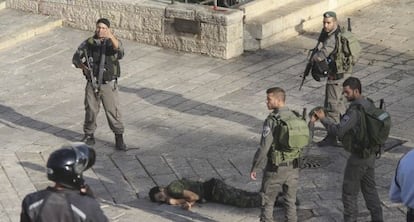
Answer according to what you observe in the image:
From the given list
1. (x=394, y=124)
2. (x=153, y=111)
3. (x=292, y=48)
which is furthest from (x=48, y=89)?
(x=394, y=124)

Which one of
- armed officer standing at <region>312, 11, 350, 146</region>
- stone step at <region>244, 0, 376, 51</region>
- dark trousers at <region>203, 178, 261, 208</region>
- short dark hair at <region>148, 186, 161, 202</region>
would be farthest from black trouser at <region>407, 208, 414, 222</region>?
stone step at <region>244, 0, 376, 51</region>

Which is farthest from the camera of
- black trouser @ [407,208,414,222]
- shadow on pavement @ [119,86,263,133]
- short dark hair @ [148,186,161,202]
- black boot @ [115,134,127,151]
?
shadow on pavement @ [119,86,263,133]

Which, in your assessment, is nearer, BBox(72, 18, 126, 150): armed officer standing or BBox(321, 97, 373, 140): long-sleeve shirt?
BBox(321, 97, 373, 140): long-sleeve shirt

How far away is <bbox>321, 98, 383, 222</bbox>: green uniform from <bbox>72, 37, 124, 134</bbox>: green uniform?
301 cm

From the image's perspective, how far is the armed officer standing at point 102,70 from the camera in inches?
416

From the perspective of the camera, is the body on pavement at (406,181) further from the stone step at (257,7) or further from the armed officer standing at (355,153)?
the stone step at (257,7)

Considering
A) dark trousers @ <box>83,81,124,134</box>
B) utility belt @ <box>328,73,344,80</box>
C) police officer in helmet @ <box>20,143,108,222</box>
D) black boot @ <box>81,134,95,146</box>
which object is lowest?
black boot @ <box>81,134,95,146</box>

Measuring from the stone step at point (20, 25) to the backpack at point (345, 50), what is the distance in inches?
248

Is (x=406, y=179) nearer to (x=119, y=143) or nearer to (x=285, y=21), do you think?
(x=119, y=143)

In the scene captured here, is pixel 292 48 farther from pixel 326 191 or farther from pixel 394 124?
pixel 326 191

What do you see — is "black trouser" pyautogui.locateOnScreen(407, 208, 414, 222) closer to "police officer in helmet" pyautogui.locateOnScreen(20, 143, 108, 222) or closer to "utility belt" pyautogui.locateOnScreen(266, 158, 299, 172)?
"utility belt" pyautogui.locateOnScreen(266, 158, 299, 172)

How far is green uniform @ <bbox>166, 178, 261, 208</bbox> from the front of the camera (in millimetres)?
9320

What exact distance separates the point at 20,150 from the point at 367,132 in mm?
4348

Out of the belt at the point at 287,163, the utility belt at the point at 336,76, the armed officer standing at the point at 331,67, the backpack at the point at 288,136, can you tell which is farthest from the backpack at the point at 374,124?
the utility belt at the point at 336,76
